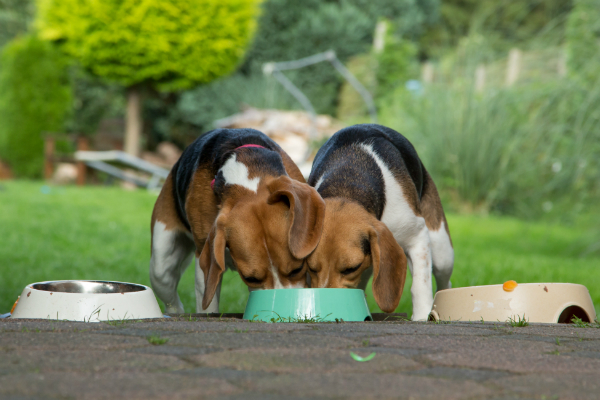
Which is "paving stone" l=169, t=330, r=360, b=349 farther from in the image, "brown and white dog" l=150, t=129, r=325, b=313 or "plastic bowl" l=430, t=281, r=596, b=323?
"plastic bowl" l=430, t=281, r=596, b=323

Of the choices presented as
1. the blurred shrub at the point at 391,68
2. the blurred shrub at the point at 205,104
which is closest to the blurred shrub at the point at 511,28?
the blurred shrub at the point at 391,68

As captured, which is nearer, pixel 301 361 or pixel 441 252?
pixel 301 361

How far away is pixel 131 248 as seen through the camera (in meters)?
8.04

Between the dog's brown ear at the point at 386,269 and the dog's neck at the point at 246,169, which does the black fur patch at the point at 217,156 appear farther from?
the dog's brown ear at the point at 386,269

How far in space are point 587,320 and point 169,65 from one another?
653 inches

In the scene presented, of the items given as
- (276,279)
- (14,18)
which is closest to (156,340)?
(276,279)

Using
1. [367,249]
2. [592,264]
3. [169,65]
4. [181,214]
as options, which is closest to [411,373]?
[367,249]

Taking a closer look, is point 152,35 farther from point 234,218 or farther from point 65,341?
point 65,341

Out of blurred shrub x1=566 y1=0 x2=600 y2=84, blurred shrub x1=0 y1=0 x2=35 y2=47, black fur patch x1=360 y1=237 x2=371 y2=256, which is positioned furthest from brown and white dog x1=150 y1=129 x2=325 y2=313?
blurred shrub x1=0 y1=0 x2=35 y2=47

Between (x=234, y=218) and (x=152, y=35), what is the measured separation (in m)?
15.9

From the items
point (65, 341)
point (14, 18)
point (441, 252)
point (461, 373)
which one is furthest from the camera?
point (14, 18)

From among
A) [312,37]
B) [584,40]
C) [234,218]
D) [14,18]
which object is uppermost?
[14,18]

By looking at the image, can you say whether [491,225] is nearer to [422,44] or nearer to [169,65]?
[169,65]

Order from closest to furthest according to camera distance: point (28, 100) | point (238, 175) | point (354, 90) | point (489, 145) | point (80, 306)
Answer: point (80, 306) → point (238, 175) → point (489, 145) → point (28, 100) → point (354, 90)
